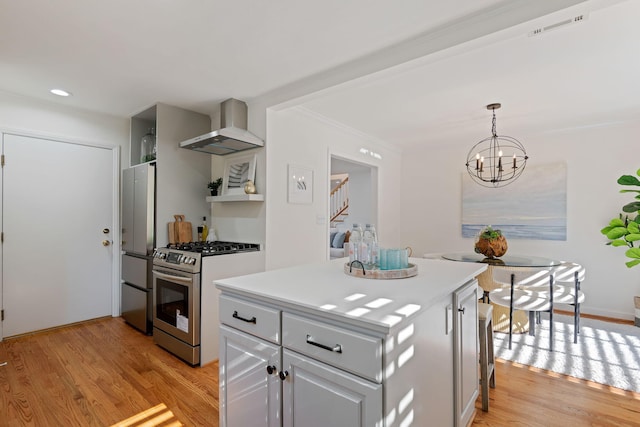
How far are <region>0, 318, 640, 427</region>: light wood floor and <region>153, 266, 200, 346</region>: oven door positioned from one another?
246 millimetres

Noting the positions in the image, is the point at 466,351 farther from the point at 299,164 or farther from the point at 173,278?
the point at 299,164

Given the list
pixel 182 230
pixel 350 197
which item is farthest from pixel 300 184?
pixel 350 197

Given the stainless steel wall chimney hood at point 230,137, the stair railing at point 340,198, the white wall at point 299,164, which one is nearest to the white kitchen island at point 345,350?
the white wall at point 299,164

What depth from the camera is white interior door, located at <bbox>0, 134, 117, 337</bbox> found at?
3209 millimetres

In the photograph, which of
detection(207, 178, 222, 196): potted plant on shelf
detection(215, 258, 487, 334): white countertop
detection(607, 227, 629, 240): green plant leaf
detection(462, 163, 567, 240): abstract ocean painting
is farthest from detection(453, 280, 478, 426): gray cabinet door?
detection(462, 163, 567, 240): abstract ocean painting

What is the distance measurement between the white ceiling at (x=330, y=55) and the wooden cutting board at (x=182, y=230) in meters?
1.26

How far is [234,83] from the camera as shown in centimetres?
293

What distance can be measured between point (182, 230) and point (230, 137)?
1.26 m

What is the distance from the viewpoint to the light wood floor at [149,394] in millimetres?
1966

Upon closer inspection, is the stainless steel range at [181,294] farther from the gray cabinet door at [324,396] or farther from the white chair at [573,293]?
the white chair at [573,293]

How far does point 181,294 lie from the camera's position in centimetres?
277

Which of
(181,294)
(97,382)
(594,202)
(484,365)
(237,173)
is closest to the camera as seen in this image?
(484,365)

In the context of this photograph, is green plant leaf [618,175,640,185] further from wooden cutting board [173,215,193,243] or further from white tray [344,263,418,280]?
wooden cutting board [173,215,193,243]

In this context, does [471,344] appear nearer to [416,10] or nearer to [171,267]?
[416,10]
